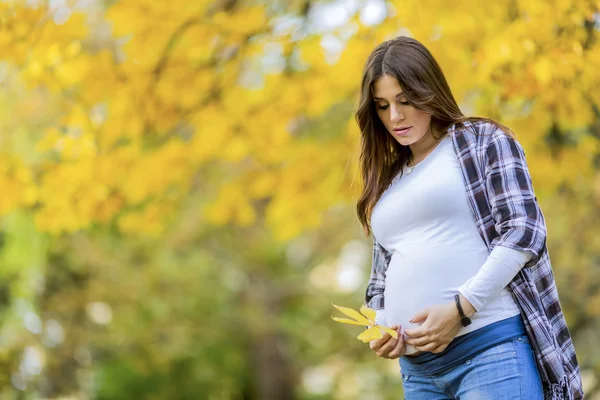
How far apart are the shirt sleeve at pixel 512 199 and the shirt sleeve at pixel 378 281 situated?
444 mm

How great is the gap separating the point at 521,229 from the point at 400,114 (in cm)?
48

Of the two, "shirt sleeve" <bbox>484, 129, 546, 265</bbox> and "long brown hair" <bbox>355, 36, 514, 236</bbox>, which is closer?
"shirt sleeve" <bbox>484, 129, 546, 265</bbox>

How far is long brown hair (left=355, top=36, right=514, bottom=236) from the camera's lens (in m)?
2.25

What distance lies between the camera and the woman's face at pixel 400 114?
228 centimetres

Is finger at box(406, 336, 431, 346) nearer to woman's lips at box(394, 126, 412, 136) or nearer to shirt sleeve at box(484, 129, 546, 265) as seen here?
shirt sleeve at box(484, 129, 546, 265)

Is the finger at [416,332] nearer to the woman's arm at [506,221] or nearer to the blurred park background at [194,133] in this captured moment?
the woman's arm at [506,221]

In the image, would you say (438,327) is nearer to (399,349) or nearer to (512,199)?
(399,349)

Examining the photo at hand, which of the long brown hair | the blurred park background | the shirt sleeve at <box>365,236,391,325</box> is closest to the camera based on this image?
the long brown hair

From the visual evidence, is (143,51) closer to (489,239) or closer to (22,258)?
(489,239)

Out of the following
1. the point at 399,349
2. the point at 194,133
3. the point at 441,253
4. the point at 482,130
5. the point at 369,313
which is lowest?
the point at 399,349

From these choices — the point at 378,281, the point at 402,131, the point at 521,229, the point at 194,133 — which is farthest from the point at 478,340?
the point at 194,133

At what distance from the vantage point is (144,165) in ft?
17.1

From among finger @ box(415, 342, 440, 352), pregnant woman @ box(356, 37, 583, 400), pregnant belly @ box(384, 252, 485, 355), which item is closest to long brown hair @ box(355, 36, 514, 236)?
pregnant woman @ box(356, 37, 583, 400)

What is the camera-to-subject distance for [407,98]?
2.25 metres
